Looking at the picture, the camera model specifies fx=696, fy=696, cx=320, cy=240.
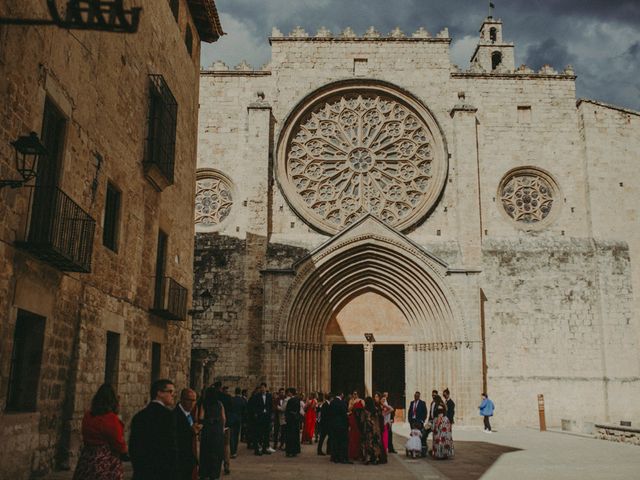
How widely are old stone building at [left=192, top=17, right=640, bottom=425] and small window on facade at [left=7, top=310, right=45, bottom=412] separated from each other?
1175 cm

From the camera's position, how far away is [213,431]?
28.7 ft

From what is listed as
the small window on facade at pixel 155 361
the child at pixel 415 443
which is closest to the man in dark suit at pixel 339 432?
the child at pixel 415 443

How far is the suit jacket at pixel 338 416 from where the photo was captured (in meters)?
12.1

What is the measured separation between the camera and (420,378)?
2011 centimetres

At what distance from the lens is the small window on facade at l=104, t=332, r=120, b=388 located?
9.98 metres

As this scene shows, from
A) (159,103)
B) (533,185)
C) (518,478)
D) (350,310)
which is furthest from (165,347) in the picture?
(533,185)

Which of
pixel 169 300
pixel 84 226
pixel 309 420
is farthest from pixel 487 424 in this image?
pixel 84 226

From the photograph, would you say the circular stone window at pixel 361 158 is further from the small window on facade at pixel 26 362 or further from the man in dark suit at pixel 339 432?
the small window on facade at pixel 26 362

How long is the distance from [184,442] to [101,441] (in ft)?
2.37

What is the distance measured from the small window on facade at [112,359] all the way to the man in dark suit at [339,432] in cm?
396

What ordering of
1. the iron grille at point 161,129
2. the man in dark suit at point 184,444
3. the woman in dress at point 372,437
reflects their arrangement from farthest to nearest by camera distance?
the woman in dress at point 372,437 → the iron grille at point 161,129 → the man in dark suit at point 184,444

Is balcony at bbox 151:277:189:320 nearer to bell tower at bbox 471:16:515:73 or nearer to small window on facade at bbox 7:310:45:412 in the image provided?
small window on facade at bbox 7:310:45:412

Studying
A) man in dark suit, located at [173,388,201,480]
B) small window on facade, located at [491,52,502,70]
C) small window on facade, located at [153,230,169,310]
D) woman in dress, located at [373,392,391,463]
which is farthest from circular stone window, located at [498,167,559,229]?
man in dark suit, located at [173,388,201,480]

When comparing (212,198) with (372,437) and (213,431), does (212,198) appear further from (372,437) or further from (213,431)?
(213,431)
